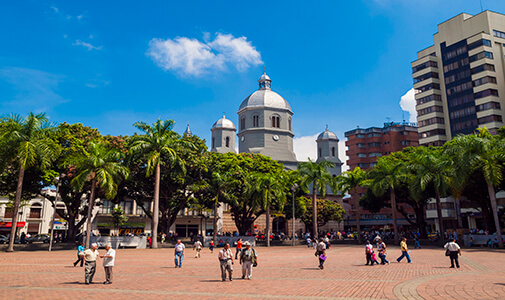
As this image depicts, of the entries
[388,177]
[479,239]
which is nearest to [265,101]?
[388,177]

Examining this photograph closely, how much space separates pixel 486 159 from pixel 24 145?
37153mm

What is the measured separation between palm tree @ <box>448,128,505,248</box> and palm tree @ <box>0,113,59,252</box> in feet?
113

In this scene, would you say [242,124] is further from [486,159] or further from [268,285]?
[268,285]

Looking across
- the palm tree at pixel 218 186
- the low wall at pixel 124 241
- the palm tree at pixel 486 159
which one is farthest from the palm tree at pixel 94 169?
the palm tree at pixel 486 159

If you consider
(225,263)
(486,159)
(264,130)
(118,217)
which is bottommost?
(225,263)

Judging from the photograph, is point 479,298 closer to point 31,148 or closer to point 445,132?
point 31,148

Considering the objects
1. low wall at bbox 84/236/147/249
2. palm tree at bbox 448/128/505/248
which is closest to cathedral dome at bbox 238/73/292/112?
low wall at bbox 84/236/147/249

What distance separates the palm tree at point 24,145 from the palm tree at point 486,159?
34514mm

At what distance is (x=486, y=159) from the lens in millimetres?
31641

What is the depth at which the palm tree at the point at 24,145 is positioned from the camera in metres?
29.0

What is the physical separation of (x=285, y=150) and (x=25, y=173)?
51356 millimetres

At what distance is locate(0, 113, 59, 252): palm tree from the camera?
1142 inches

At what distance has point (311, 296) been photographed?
1012 cm

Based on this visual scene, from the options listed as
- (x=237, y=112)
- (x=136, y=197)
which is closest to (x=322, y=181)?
(x=136, y=197)
